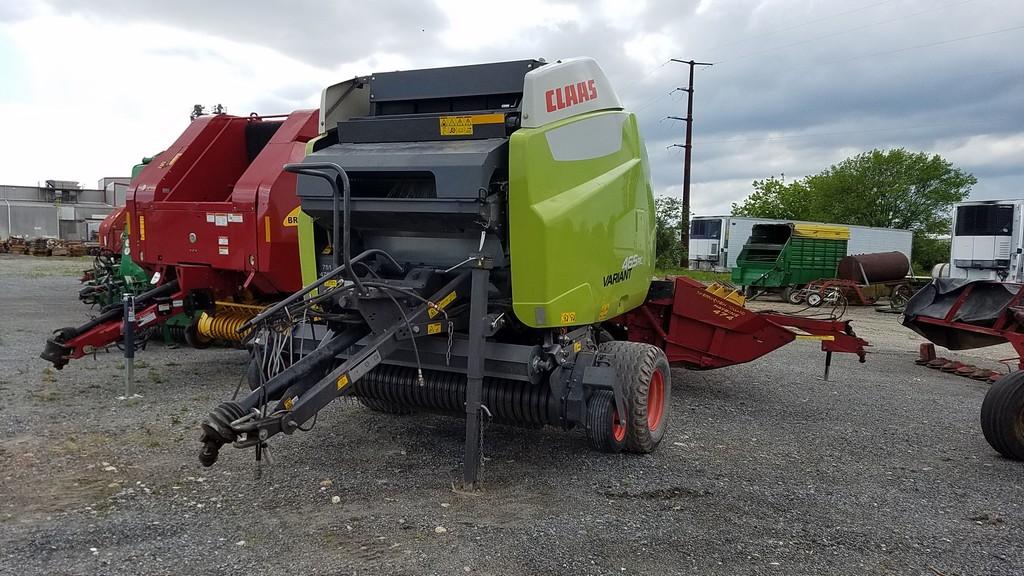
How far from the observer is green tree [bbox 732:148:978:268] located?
46281mm

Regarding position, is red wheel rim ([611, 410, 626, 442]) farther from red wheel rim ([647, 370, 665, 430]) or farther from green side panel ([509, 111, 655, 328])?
green side panel ([509, 111, 655, 328])

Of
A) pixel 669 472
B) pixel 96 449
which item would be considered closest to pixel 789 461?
pixel 669 472

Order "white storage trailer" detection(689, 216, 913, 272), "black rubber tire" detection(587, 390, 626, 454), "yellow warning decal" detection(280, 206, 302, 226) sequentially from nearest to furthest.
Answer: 1. "black rubber tire" detection(587, 390, 626, 454)
2. "yellow warning decal" detection(280, 206, 302, 226)
3. "white storage trailer" detection(689, 216, 913, 272)

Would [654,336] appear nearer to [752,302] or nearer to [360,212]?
[360,212]

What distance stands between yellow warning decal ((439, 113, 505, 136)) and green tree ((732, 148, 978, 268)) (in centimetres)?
4664

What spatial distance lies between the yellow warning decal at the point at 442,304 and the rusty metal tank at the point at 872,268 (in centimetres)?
1791

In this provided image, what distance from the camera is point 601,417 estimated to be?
15.8ft

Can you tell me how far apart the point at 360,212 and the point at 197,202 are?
13.3ft

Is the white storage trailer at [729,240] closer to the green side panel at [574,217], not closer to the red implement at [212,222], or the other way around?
the red implement at [212,222]

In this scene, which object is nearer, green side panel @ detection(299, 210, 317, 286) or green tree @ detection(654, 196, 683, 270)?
green side panel @ detection(299, 210, 317, 286)

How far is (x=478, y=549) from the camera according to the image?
3.66m

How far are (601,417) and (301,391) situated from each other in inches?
73.5

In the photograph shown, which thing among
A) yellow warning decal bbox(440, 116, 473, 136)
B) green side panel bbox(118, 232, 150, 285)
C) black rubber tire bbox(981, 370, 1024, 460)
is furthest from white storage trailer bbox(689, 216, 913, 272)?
yellow warning decal bbox(440, 116, 473, 136)

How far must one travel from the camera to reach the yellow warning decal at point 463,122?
4.61 meters
